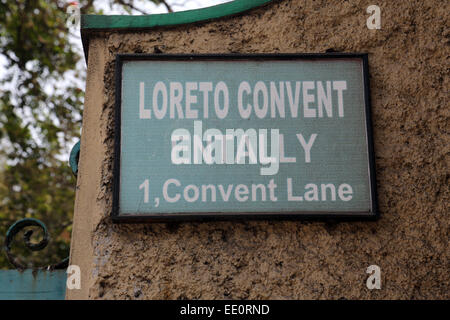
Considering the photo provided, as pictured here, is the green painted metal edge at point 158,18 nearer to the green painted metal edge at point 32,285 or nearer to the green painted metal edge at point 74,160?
the green painted metal edge at point 74,160

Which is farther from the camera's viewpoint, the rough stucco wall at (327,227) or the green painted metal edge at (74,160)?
the green painted metal edge at (74,160)

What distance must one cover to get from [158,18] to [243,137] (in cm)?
72

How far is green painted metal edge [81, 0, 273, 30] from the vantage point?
240 cm

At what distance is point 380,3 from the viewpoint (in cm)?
246

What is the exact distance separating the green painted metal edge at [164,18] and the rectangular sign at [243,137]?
0.19 meters

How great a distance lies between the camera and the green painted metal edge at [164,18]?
2400mm

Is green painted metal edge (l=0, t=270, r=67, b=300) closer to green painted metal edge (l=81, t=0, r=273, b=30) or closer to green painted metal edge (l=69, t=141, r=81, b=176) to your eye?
green painted metal edge (l=69, t=141, r=81, b=176)

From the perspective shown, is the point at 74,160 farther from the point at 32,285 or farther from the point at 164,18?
the point at 164,18

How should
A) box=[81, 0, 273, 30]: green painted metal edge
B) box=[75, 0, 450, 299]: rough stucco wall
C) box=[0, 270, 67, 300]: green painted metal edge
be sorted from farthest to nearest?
box=[0, 270, 67, 300]: green painted metal edge
box=[81, 0, 273, 30]: green painted metal edge
box=[75, 0, 450, 299]: rough stucco wall

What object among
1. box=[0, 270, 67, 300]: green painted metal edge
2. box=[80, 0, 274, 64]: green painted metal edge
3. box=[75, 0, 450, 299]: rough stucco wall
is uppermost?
box=[80, 0, 274, 64]: green painted metal edge

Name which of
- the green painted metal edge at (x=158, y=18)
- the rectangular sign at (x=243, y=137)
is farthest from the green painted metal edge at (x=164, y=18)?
the rectangular sign at (x=243, y=137)

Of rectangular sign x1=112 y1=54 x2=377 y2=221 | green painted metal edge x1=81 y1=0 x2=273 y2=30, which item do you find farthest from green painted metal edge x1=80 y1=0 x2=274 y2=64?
rectangular sign x1=112 y1=54 x2=377 y2=221

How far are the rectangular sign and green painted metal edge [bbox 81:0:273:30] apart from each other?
193 millimetres

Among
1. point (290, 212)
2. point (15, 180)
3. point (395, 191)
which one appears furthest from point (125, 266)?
point (15, 180)
